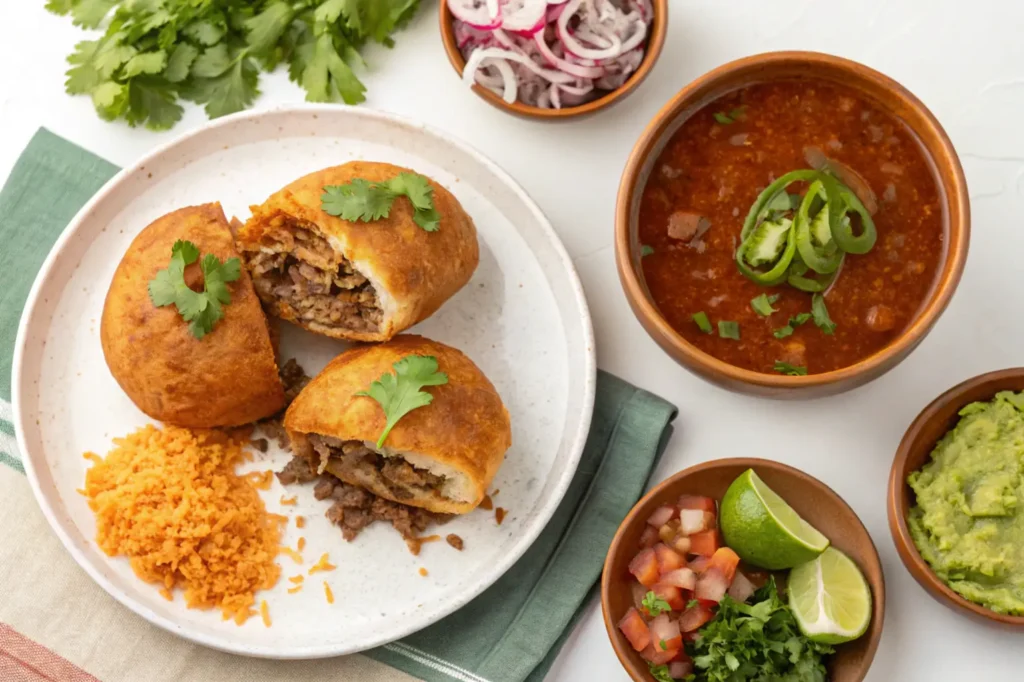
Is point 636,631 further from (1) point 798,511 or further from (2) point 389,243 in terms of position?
(2) point 389,243

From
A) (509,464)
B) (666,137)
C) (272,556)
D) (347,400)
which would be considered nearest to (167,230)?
(347,400)

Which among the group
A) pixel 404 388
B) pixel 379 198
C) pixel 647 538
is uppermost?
pixel 379 198

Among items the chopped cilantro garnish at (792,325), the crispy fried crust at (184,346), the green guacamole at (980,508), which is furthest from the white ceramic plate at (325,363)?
the green guacamole at (980,508)

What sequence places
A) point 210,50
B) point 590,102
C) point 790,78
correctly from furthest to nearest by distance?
point 210,50
point 590,102
point 790,78

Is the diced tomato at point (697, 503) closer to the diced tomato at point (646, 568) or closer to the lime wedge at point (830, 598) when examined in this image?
the diced tomato at point (646, 568)

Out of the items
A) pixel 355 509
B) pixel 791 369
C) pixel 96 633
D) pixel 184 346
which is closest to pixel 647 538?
pixel 791 369

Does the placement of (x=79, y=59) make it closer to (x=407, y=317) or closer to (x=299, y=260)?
(x=299, y=260)

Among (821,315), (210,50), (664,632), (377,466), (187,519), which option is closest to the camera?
(821,315)
